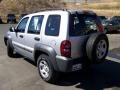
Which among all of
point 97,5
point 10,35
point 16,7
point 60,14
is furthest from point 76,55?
point 97,5

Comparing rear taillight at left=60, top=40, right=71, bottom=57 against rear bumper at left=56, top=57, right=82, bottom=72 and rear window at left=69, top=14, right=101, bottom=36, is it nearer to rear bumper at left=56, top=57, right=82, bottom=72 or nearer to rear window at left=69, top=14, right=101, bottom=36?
rear bumper at left=56, top=57, right=82, bottom=72

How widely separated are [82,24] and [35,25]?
162cm

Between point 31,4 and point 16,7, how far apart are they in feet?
12.8

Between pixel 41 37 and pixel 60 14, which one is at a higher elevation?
pixel 60 14

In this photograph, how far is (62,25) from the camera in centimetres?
692

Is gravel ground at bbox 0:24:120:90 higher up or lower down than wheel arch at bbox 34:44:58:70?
lower down

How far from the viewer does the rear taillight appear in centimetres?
677

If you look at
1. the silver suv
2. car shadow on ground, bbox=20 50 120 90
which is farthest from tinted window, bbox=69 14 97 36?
car shadow on ground, bbox=20 50 120 90

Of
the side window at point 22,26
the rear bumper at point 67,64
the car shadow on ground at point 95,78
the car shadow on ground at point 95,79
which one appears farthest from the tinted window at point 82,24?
the side window at point 22,26

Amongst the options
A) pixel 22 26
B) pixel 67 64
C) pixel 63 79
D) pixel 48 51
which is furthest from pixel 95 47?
pixel 22 26

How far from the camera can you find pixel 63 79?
7926mm

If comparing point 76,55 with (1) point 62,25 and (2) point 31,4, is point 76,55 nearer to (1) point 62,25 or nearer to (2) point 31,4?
(1) point 62,25

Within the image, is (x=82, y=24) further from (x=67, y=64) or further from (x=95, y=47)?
(x=67, y=64)

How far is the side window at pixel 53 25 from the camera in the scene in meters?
7.08
